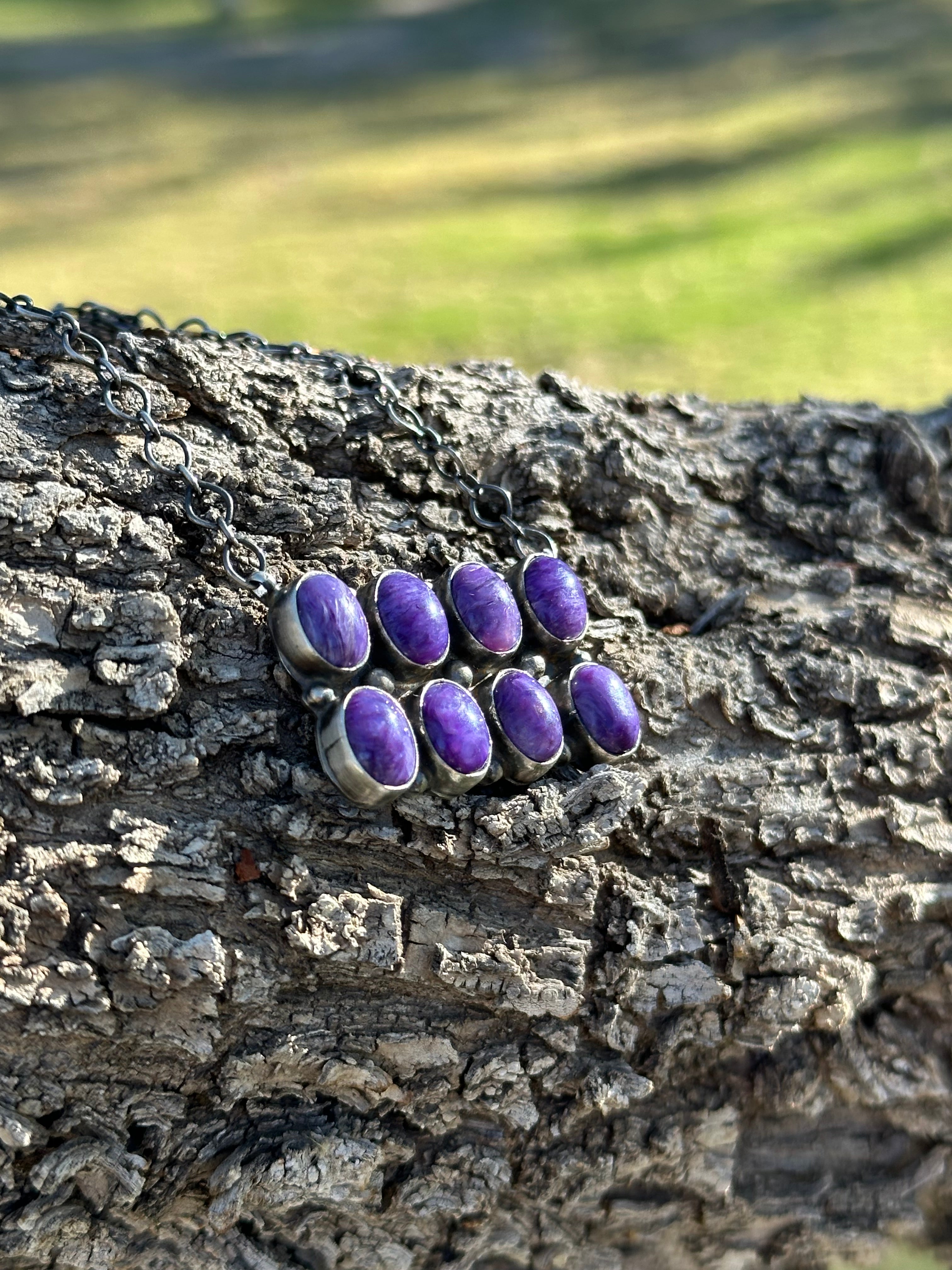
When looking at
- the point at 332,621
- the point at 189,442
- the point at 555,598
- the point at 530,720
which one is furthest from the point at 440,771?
the point at 189,442

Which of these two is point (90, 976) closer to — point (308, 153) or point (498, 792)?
point (498, 792)

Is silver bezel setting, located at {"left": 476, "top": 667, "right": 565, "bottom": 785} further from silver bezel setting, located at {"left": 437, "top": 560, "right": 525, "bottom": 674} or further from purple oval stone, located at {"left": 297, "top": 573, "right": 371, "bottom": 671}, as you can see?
purple oval stone, located at {"left": 297, "top": 573, "right": 371, "bottom": 671}

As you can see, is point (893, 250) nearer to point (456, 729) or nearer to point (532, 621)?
point (532, 621)

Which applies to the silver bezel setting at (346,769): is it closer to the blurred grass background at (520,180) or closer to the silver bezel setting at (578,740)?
the silver bezel setting at (578,740)

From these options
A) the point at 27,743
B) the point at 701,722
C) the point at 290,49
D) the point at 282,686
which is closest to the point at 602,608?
the point at 701,722

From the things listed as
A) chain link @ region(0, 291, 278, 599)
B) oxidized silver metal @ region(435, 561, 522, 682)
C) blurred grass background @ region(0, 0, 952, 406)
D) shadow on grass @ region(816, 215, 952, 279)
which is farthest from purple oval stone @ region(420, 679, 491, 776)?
shadow on grass @ region(816, 215, 952, 279)

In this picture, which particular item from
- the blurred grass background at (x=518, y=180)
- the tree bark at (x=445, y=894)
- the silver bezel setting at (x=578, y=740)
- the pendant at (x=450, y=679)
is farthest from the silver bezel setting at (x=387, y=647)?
the blurred grass background at (x=518, y=180)

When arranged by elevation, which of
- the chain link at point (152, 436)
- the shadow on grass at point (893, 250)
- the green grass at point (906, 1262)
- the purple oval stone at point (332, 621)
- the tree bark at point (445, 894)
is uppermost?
the shadow on grass at point (893, 250)

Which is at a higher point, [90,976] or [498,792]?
[498,792]
